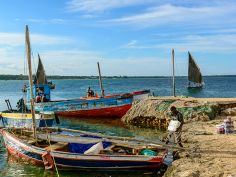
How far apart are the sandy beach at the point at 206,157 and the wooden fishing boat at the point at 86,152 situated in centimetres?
129

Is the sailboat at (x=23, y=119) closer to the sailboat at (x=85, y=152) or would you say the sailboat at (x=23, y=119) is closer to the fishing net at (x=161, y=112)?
the sailboat at (x=85, y=152)

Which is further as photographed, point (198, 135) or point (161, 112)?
→ point (161, 112)

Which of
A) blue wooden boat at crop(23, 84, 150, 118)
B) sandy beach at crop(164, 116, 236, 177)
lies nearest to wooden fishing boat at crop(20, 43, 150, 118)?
blue wooden boat at crop(23, 84, 150, 118)

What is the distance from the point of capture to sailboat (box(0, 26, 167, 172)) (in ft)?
45.5

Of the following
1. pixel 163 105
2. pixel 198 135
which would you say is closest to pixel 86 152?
pixel 198 135

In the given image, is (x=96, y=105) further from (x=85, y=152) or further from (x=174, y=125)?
(x=174, y=125)

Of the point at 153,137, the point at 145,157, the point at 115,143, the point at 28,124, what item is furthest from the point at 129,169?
the point at 28,124

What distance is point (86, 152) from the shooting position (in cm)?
1492

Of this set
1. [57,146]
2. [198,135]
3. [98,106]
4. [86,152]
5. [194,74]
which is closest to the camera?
[86,152]

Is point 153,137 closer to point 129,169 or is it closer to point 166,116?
point 166,116

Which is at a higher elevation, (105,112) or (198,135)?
(198,135)

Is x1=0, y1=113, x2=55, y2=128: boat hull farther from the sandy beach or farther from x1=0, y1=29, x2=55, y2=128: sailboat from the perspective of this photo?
the sandy beach

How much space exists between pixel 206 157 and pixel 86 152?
195 inches

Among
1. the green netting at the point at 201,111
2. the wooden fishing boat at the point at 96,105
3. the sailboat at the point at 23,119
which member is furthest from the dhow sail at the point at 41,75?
the green netting at the point at 201,111
